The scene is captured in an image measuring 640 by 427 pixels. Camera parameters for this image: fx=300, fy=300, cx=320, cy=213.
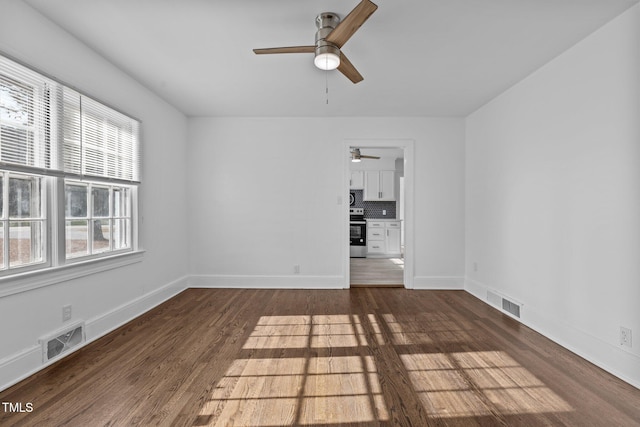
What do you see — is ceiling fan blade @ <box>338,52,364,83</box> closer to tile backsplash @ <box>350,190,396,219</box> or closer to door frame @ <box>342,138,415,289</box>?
door frame @ <box>342,138,415,289</box>

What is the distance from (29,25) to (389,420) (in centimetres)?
350

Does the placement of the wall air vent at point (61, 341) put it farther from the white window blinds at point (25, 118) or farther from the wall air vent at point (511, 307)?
the wall air vent at point (511, 307)

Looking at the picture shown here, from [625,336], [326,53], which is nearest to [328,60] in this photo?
[326,53]

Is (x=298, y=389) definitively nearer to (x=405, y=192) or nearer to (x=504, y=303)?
(x=504, y=303)

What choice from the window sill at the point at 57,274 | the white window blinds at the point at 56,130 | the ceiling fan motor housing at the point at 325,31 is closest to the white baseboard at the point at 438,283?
the ceiling fan motor housing at the point at 325,31

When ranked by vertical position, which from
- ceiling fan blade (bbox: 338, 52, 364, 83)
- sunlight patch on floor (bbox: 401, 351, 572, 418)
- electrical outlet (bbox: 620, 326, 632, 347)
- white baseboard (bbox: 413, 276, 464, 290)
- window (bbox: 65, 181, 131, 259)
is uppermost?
ceiling fan blade (bbox: 338, 52, 364, 83)

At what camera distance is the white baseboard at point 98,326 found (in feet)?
6.48

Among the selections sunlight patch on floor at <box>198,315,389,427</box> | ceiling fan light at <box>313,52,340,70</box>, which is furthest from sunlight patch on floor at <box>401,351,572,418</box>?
ceiling fan light at <box>313,52,340,70</box>

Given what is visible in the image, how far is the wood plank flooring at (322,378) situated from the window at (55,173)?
881 mm

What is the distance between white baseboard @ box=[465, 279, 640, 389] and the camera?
209 cm

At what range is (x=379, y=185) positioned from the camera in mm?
7965

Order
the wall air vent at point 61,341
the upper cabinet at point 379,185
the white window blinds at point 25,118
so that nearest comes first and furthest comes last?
the white window blinds at point 25,118, the wall air vent at point 61,341, the upper cabinet at point 379,185

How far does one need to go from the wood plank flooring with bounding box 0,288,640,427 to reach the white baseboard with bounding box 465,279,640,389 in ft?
0.28

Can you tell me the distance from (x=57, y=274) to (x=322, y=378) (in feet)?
7.16
